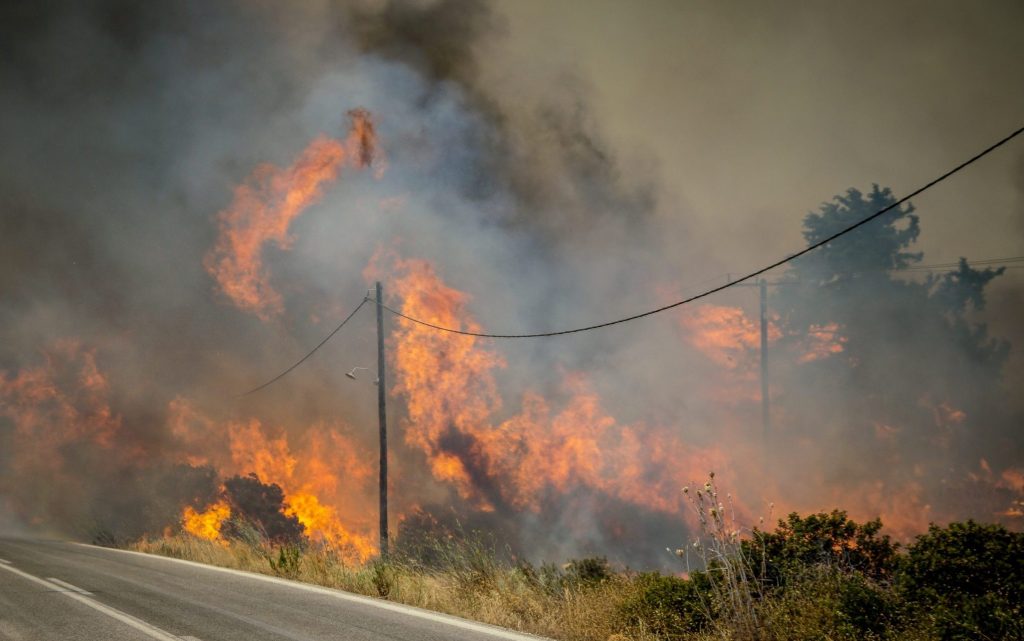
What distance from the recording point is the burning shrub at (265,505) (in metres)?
34.8

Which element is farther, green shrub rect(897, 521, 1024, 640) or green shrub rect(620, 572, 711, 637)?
green shrub rect(620, 572, 711, 637)

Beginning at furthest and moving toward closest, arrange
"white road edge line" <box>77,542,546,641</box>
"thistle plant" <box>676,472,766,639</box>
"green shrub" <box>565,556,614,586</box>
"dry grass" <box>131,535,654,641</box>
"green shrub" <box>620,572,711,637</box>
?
1. "green shrub" <box>565,556,614,586</box>
2. "dry grass" <box>131,535,654,641</box>
3. "white road edge line" <box>77,542,546,641</box>
4. "green shrub" <box>620,572,711,637</box>
5. "thistle plant" <box>676,472,766,639</box>

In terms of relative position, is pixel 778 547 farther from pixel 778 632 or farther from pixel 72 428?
pixel 72 428

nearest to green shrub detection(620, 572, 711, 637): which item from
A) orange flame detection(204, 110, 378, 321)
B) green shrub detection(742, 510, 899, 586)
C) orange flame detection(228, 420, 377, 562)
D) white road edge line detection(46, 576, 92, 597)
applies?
green shrub detection(742, 510, 899, 586)

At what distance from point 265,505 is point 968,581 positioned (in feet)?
109

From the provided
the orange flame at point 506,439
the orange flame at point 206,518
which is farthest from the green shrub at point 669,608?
the orange flame at point 506,439

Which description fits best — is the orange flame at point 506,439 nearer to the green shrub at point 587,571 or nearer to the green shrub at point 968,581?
the green shrub at point 587,571

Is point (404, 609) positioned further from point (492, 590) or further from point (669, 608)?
point (669, 608)

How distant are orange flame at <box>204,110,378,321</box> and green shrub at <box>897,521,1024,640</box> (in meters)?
36.6

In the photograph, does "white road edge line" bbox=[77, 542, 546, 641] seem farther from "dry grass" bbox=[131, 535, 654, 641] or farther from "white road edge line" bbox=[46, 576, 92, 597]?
"white road edge line" bbox=[46, 576, 92, 597]

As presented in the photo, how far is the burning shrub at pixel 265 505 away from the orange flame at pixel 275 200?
32.2 ft

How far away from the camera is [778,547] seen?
8.52 metres

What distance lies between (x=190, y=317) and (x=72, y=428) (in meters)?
8.29

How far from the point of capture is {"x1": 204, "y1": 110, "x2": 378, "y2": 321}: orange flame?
1567 inches
